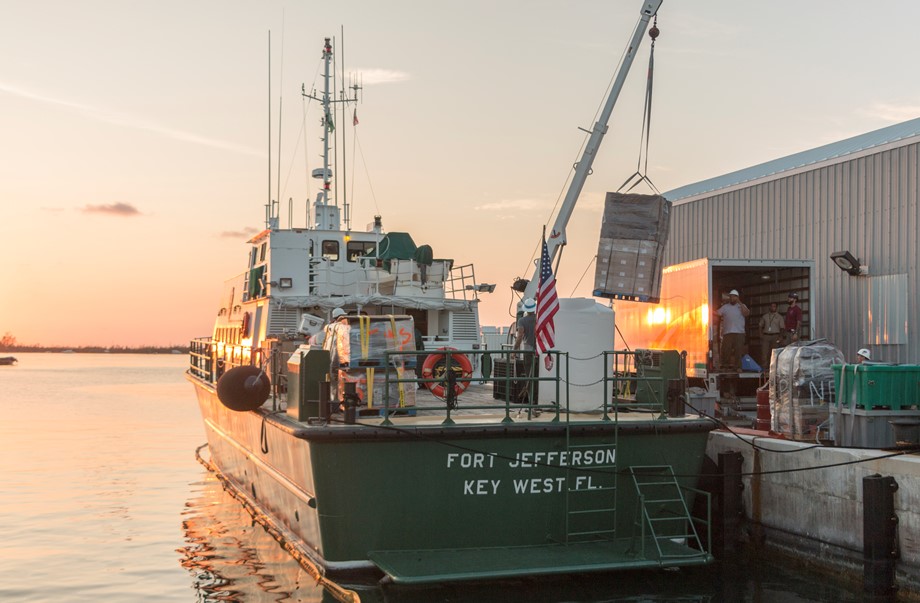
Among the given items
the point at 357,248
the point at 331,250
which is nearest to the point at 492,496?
the point at 331,250

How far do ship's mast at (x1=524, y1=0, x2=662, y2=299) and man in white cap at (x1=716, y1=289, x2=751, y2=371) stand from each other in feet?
11.4

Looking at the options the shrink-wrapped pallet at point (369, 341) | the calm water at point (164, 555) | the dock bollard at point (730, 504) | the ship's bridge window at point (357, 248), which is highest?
the ship's bridge window at point (357, 248)

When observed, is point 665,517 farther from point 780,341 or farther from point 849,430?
point 780,341

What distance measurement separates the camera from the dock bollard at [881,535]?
10.9 meters

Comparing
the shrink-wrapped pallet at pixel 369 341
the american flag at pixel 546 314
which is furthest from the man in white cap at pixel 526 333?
the shrink-wrapped pallet at pixel 369 341

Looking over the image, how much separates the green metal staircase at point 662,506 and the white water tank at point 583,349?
1.10 meters

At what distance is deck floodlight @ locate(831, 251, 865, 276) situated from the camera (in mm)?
19812

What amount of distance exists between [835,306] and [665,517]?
11.3 meters

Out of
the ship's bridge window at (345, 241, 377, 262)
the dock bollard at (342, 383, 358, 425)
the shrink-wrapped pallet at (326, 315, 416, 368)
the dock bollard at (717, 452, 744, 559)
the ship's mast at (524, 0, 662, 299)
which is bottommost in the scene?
the dock bollard at (717, 452, 744, 559)

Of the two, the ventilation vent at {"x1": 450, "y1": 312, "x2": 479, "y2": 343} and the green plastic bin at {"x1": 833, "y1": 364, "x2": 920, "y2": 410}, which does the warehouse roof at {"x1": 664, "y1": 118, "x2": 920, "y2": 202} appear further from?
the ventilation vent at {"x1": 450, "y1": 312, "x2": 479, "y2": 343}

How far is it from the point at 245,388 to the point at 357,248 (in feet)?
26.4

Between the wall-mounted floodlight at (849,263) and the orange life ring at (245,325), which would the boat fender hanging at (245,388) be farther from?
the wall-mounted floodlight at (849,263)

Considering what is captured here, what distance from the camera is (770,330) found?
18.9 meters

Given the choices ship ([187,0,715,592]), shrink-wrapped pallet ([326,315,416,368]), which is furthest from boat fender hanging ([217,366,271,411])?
shrink-wrapped pallet ([326,315,416,368])
